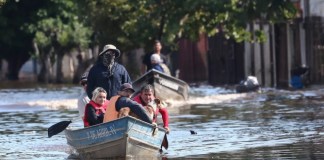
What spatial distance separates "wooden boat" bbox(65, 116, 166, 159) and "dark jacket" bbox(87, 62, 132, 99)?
58.5 inches

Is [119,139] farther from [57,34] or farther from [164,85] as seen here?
[57,34]

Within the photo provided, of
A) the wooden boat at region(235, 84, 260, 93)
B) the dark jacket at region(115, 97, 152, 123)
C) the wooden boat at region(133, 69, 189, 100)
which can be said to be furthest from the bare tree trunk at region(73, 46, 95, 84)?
the dark jacket at region(115, 97, 152, 123)

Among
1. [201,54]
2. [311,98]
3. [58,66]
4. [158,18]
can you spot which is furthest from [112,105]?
[58,66]

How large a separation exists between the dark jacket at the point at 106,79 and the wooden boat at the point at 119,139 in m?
1.49

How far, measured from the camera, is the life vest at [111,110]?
56.8 feet

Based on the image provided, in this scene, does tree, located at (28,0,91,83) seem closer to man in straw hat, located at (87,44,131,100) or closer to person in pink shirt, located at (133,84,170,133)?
man in straw hat, located at (87,44,131,100)

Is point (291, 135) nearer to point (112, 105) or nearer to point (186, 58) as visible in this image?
point (112, 105)

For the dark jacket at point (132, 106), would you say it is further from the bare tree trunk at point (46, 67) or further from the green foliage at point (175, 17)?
the bare tree trunk at point (46, 67)

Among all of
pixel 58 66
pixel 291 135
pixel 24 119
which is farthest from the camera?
pixel 58 66

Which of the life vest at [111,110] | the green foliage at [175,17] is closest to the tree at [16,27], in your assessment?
the green foliage at [175,17]

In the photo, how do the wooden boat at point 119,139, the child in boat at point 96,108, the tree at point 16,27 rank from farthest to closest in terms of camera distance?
1. the tree at point 16,27
2. the child in boat at point 96,108
3. the wooden boat at point 119,139

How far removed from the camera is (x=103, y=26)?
154 feet

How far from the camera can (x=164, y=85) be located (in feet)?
108

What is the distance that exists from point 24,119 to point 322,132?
9882mm
